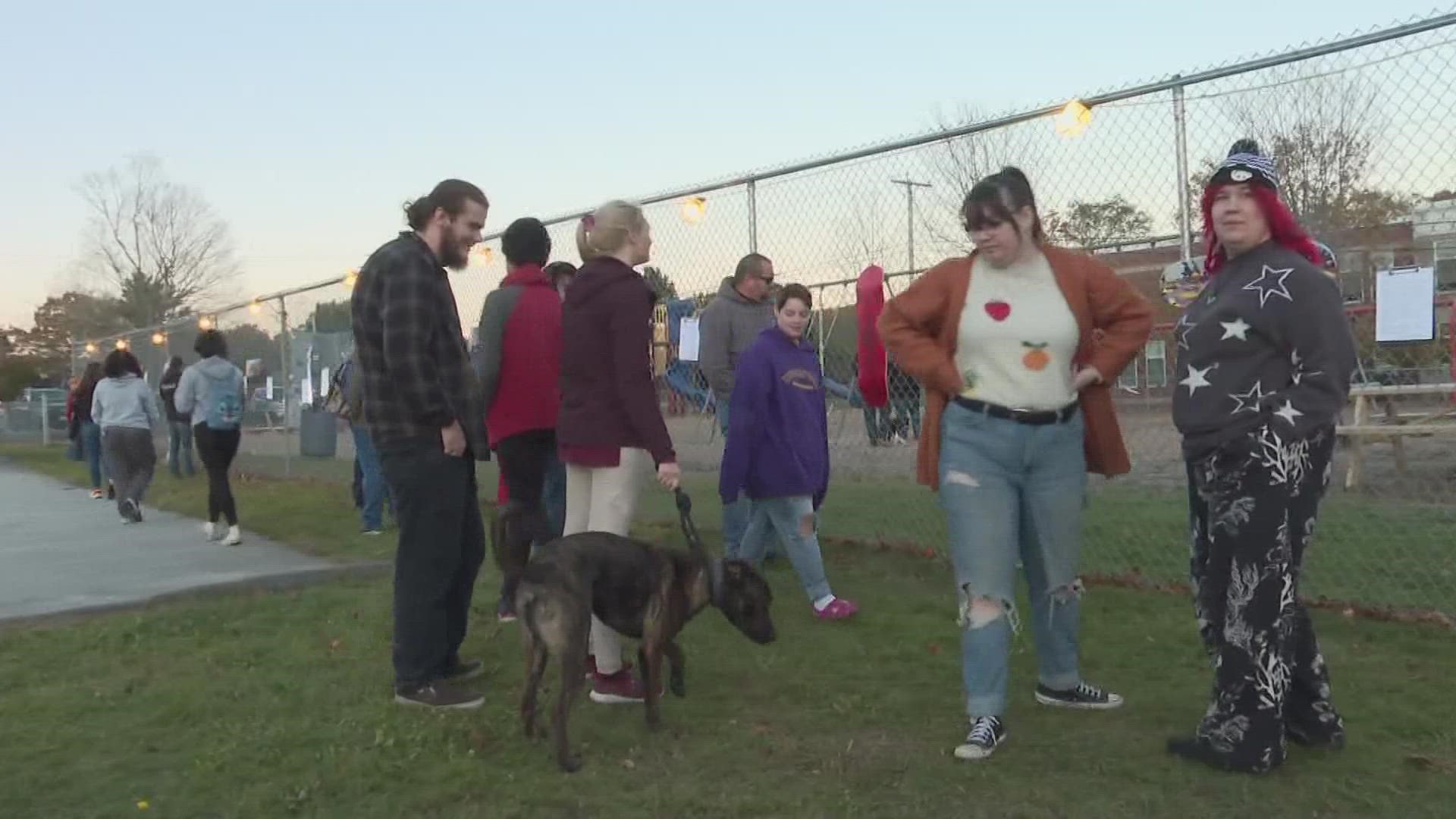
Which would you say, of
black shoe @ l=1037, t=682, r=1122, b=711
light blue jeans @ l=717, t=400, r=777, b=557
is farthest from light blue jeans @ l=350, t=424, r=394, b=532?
black shoe @ l=1037, t=682, r=1122, b=711

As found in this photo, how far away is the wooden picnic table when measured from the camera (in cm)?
594

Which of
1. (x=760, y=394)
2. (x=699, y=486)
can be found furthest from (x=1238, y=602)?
(x=699, y=486)

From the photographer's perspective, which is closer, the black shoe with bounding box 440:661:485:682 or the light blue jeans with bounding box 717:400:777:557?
the black shoe with bounding box 440:661:485:682

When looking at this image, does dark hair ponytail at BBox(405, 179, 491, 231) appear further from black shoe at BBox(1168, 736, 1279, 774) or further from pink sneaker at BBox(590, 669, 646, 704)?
black shoe at BBox(1168, 736, 1279, 774)

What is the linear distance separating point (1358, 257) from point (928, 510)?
3997 mm

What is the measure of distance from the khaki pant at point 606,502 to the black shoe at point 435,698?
1.67 feet

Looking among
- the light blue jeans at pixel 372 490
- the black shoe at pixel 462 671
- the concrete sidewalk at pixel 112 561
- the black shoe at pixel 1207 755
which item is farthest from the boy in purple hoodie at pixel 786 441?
the light blue jeans at pixel 372 490

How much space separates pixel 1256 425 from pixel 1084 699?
135 centimetres

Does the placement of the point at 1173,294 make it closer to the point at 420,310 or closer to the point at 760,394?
the point at 760,394

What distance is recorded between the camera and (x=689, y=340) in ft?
28.8

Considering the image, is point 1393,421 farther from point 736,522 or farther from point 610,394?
point 610,394

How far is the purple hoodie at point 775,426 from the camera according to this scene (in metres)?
5.91

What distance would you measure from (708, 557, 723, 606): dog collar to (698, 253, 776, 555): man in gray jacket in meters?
2.32

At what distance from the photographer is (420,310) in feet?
14.6
